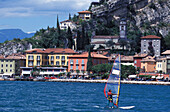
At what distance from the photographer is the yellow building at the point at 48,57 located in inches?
6324

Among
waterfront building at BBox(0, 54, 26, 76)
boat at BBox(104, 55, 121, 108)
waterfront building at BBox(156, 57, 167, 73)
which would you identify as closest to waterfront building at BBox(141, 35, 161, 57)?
waterfront building at BBox(156, 57, 167, 73)

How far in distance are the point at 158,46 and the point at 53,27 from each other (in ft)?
151

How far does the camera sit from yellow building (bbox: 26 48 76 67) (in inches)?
6324

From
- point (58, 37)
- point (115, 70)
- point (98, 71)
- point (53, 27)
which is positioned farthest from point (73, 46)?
point (115, 70)

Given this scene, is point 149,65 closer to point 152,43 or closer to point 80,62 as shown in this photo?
point 80,62

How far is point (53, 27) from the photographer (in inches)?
7697

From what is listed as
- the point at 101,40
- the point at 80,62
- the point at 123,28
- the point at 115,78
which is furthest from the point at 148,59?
the point at 115,78

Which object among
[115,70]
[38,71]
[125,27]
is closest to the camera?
[115,70]

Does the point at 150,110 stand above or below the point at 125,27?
below

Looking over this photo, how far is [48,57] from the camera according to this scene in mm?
163625

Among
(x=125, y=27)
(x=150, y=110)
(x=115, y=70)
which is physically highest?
(x=125, y=27)

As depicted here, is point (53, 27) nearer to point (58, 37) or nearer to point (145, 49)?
point (58, 37)

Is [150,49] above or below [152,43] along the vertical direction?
below

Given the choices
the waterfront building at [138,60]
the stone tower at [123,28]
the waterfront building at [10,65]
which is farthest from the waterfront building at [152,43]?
the waterfront building at [10,65]
